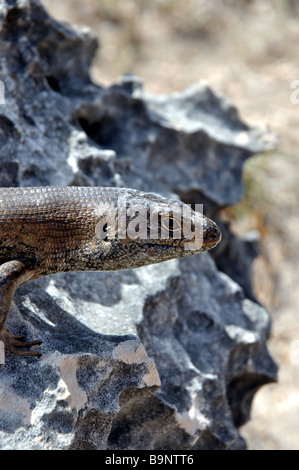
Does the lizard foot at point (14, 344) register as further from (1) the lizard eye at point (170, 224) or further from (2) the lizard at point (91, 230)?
(1) the lizard eye at point (170, 224)

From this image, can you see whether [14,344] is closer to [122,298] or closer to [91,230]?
[91,230]

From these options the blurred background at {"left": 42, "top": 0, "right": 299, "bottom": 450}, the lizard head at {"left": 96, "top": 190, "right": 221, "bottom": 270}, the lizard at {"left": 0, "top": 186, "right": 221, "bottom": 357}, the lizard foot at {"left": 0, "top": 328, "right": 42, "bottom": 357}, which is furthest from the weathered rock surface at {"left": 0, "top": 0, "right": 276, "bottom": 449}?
the blurred background at {"left": 42, "top": 0, "right": 299, "bottom": 450}

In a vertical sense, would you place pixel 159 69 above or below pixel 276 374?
below

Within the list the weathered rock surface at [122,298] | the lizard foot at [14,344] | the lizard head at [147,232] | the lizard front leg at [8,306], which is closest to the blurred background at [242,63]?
the weathered rock surface at [122,298]

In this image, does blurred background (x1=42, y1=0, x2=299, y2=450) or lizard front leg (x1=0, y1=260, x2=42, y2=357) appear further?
blurred background (x1=42, y1=0, x2=299, y2=450)

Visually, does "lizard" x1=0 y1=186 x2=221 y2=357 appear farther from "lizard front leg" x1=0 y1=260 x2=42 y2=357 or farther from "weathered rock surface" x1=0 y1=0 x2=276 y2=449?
"weathered rock surface" x1=0 y1=0 x2=276 y2=449

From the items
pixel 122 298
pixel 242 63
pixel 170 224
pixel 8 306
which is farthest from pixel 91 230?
pixel 242 63

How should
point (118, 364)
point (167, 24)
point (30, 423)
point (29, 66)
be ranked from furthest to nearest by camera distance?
point (167, 24) → point (29, 66) → point (118, 364) → point (30, 423)

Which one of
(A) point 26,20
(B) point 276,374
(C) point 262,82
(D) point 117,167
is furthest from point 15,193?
(C) point 262,82
